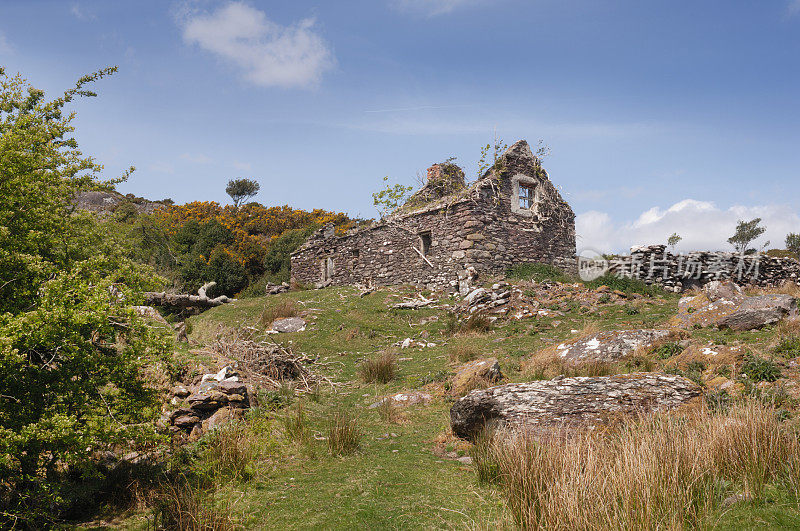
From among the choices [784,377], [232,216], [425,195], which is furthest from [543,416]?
[232,216]

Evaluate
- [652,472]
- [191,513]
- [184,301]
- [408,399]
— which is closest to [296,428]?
[191,513]

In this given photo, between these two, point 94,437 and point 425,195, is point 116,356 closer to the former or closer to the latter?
point 94,437

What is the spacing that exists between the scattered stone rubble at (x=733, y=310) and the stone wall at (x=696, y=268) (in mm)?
7542

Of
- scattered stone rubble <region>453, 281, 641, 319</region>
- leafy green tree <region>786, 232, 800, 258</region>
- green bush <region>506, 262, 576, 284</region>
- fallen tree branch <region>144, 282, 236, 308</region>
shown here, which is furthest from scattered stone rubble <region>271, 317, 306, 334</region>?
leafy green tree <region>786, 232, 800, 258</region>

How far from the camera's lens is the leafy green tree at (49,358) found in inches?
161

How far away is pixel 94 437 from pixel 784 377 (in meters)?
8.44

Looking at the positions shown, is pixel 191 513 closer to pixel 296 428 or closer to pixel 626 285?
pixel 296 428

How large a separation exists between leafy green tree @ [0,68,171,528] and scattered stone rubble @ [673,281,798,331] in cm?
1068

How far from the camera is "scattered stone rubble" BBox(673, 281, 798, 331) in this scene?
9406 mm

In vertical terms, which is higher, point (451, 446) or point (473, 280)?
point (473, 280)

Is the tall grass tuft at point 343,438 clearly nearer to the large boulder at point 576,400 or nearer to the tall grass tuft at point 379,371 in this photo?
the large boulder at point 576,400

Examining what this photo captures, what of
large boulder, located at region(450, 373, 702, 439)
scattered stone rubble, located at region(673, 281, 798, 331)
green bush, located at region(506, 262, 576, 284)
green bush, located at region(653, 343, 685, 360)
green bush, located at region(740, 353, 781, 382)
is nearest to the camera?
large boulder, located at region(450, 373, 702, 439)

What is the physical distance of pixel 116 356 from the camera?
486cm

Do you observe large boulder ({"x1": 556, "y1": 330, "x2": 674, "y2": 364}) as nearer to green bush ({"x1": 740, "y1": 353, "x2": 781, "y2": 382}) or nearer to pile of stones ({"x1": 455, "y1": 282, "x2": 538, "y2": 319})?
green bush ({"x1": 740, "y1": 353, "x2": 781, "y2": 382})
